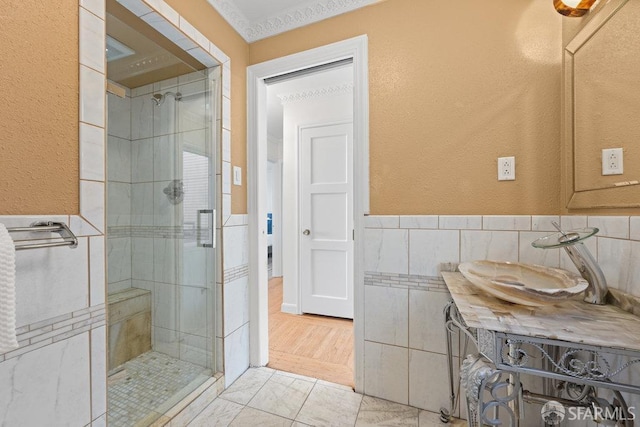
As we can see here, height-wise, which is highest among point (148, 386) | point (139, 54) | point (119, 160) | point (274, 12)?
point (274, 12)

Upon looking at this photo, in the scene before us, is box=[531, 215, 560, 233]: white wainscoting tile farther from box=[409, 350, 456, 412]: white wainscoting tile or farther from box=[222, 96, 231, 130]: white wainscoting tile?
box=[222, 96, 231, 130]: white wainscoting tile

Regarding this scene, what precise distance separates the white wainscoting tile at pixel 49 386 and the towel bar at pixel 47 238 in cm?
34

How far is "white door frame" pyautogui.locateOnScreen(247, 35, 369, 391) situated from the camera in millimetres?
1514

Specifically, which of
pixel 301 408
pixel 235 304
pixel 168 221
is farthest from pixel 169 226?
pixel 301 408

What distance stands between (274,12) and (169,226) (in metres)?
1.57

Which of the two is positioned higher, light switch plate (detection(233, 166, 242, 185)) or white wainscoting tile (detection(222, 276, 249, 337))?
light switch plate (detection(233, 166, 242, 185))

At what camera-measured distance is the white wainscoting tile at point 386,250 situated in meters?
1.44

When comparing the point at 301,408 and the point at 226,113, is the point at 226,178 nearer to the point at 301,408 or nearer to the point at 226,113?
the point at 226,113

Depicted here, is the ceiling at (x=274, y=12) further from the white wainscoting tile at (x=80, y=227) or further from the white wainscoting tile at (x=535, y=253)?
the white wainscoting tile at (x=535, y=253)

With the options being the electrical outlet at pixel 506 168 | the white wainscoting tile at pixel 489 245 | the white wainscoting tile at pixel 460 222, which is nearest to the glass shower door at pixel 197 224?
the white wainscoting tile at pixel 460 222

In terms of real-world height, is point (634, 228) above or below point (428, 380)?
above

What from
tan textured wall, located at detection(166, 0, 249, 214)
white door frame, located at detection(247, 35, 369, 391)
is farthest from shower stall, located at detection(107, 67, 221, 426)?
white door frame, located at detection(247, 35, 369, 391)

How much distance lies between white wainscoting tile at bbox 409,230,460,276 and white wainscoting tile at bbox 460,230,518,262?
1.5 inches

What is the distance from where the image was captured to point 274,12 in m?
1.68
